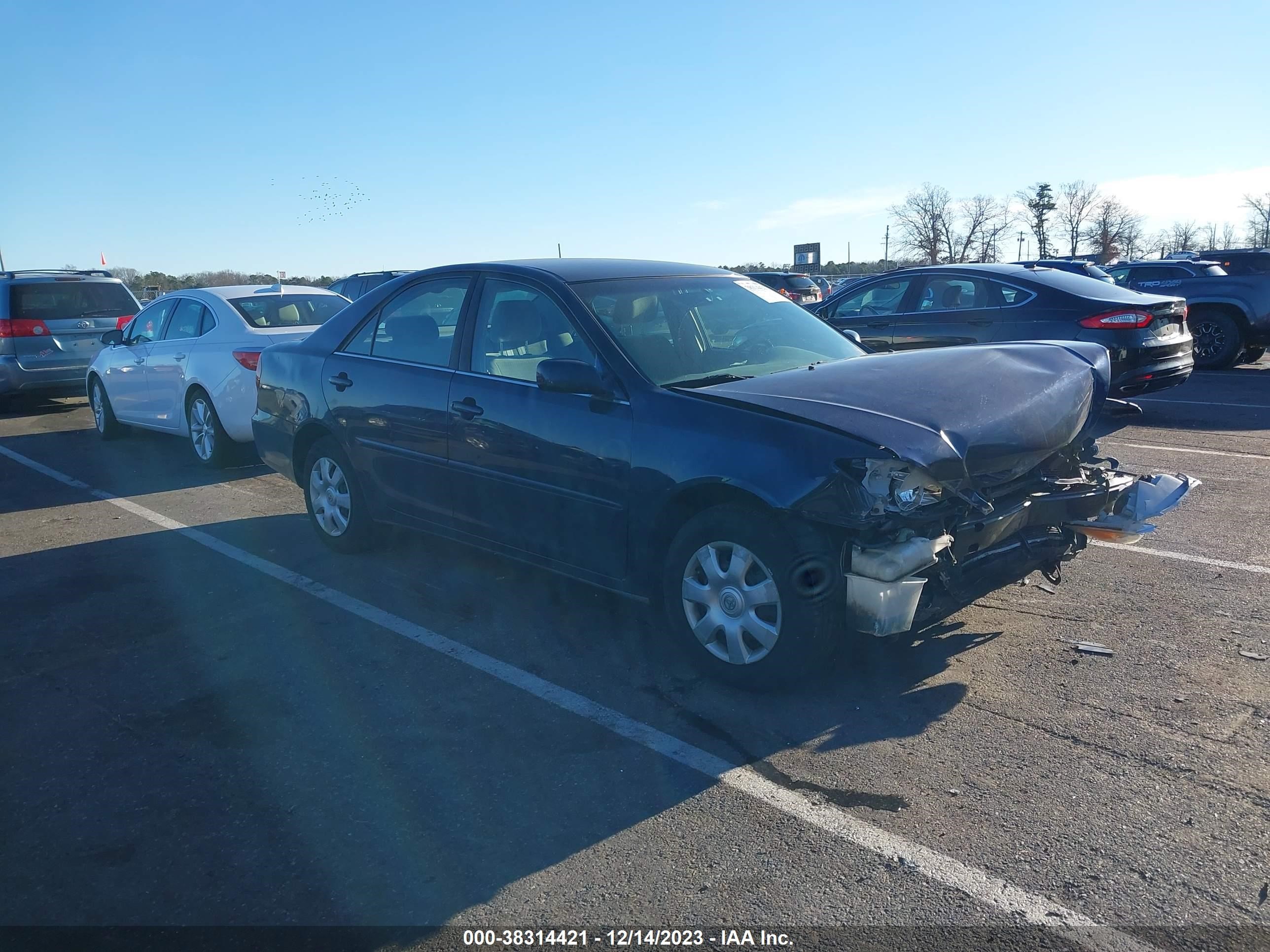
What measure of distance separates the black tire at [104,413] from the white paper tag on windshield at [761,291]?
8.25m

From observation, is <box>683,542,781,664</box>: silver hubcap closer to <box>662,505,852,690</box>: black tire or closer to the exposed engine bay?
<box>662,505,852,690</box>: black tire

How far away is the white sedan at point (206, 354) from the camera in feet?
29.0

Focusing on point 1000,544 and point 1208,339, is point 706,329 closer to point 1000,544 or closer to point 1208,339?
point 1000,544

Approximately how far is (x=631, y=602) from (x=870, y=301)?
6513 millimetres

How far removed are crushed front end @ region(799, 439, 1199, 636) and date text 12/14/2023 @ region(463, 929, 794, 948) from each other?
1309 mm

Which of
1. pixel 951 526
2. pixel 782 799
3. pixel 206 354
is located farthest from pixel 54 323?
pixel 782 799

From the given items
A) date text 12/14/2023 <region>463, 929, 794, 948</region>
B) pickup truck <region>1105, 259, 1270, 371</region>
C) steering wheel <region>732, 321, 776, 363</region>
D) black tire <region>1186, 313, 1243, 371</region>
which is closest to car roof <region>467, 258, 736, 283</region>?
steering wheel <region>732, 321, 776, 363</region>

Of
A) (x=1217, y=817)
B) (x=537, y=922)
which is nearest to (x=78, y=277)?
(x=537, y=922)

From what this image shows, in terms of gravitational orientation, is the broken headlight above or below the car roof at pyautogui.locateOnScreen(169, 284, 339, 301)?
below

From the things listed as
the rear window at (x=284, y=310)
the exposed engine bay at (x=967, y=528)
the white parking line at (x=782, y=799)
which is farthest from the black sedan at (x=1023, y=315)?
the white parking line at (x=782, y=799)

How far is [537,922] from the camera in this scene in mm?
2711

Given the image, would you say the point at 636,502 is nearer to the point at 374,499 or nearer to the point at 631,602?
the point at 631,602

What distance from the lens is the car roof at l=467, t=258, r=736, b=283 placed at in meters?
4.96

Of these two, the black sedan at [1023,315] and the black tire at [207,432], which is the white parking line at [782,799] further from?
the black sedan at [1023,315]
